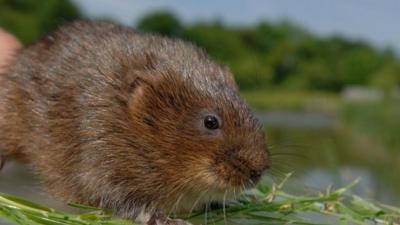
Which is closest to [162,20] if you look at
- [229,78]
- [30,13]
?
[30,13]

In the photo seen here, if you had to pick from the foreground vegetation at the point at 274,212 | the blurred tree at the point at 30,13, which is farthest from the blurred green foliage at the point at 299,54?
the foreground vegetation at the point at 274,212

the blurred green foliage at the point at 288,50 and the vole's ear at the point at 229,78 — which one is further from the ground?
the blurred green foliage at the point at 288,50

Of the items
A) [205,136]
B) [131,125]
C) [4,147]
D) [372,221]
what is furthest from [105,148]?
[372,221]

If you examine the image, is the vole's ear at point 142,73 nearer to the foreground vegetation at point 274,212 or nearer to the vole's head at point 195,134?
the vole's head at point 195,134

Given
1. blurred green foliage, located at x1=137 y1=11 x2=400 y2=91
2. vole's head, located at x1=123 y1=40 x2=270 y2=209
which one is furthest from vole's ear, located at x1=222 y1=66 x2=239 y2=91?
blurred green foliage, located at x1=137 y1=11 x2=400 y2=91

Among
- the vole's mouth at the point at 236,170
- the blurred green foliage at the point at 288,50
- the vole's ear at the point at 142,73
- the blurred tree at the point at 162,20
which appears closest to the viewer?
the vole's mouth at the point at 236,170

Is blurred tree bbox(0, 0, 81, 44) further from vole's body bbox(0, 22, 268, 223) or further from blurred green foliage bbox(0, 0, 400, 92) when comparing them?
vole's body bbox(0, 22, 268, 223)

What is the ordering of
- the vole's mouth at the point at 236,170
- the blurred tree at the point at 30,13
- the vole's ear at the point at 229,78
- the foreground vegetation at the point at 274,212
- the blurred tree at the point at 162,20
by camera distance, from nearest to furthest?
the foreground vegetation at the point at 274,212 → the vole's mouth at the point at 236,170 → the vole's ear at the point at 229,78 → the blurred tree at the point at 30,13 → the blurred tree at the point at 162,20
